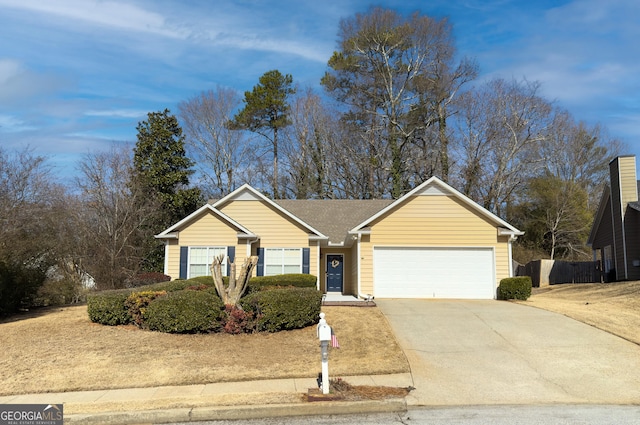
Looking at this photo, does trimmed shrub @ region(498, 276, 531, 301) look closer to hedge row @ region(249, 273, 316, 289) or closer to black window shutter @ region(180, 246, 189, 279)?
hedge row @ region(249, 273, 316, 289)

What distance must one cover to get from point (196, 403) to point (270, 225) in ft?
50.9

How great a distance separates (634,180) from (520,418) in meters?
21.8

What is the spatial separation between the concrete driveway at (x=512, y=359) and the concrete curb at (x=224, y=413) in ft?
3.57

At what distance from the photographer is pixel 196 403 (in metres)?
7.77

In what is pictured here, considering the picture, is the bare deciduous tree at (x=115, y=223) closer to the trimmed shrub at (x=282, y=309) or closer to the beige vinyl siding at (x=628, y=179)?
the trimmed shrub at (x=282, y=309)

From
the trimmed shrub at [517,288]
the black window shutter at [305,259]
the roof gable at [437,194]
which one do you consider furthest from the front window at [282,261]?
the trimmed shrub at [517,288]

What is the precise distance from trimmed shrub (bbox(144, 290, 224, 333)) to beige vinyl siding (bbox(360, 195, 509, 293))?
9.15 meters

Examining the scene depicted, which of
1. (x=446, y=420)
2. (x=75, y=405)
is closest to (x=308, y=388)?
(x=446, y=420)

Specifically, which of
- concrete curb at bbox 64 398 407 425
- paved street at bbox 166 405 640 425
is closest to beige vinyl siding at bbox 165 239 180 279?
concrete curb at bbox 64 398 407 425

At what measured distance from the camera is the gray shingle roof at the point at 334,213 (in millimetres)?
25328

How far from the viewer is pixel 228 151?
134 ft

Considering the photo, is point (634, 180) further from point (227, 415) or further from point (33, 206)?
point (33, 206)

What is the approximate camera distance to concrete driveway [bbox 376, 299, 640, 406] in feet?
27.6

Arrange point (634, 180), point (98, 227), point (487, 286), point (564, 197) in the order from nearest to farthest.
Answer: point (487, 286)
point (634, 180)
point (98, 227)
point (564, 197)
